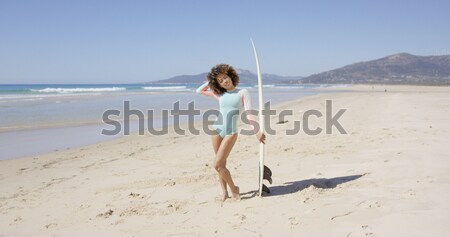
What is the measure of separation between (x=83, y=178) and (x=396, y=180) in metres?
4.96

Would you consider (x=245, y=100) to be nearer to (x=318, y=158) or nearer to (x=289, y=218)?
(x=289, y=218)

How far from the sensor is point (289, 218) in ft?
13.0

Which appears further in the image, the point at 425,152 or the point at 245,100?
the point at 425,152

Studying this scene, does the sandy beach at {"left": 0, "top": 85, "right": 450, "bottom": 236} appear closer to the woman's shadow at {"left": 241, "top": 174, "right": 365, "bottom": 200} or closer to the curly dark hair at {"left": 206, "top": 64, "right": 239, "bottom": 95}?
the woman's shadow at {"left": 241, "top": 174, "right": 365, "bottom": 200}

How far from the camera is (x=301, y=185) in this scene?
17.2 ft

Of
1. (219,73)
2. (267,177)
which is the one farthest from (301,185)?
(219,73)

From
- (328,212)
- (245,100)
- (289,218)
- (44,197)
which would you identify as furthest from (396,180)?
(44,197)

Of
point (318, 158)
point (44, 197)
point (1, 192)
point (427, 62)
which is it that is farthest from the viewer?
point (427, 62)

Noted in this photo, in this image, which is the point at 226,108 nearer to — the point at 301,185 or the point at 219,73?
the point at 219,73

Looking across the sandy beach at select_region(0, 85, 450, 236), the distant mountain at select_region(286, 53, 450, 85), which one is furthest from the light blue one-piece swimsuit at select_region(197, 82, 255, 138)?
the distant mountain at select_region(286, 53, 450, 85)

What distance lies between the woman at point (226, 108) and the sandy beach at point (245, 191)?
2.16ft

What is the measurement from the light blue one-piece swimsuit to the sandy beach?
90cm

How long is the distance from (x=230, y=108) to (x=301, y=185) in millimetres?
1610

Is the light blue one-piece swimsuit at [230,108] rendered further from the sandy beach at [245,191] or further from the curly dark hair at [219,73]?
the sandy beach at [245,191]
